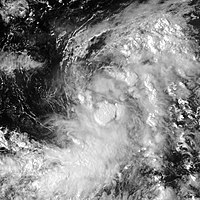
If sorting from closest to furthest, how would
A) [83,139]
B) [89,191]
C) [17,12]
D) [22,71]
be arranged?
[89,191] → [83,139] → [22,71] → [17,12]

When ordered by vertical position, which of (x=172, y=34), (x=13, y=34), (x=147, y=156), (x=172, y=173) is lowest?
(x=172, y=173)

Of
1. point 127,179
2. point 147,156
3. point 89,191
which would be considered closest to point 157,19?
point 147,156

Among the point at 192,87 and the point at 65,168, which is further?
the point at 192,87

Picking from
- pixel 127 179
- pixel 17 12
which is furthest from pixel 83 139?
pixel 17 12

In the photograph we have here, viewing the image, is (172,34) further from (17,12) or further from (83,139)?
(17,12)

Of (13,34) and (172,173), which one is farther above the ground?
(13,34)

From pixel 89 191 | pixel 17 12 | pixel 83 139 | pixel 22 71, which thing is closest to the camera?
pixel 89 191

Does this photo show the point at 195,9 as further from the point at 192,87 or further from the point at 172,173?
the point at 172,173
